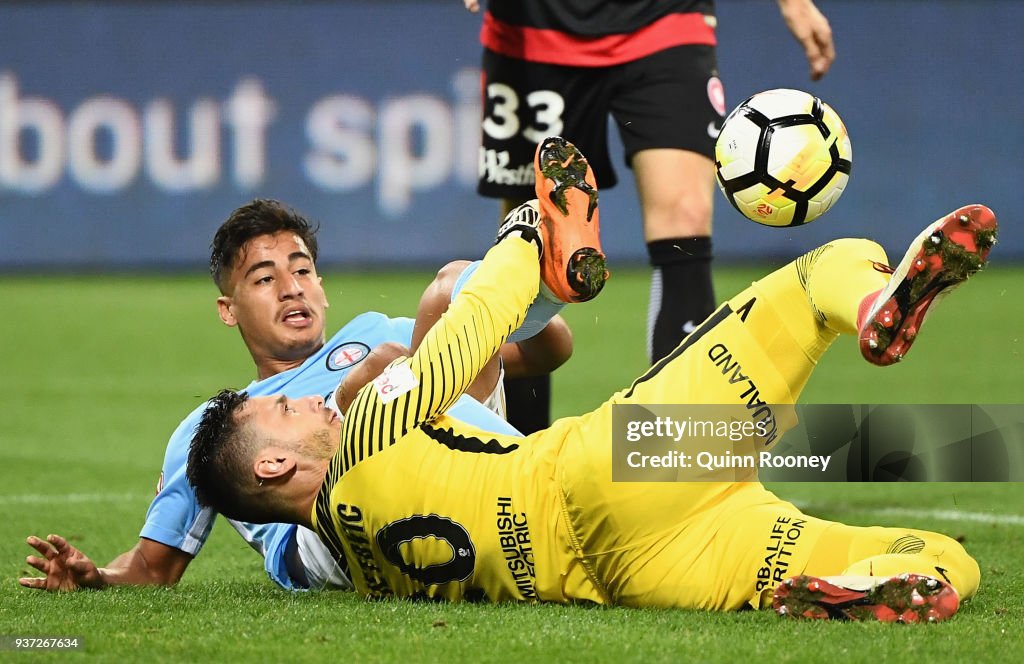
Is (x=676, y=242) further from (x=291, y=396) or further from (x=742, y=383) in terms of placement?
(x=742, y=383)

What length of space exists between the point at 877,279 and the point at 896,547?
552 millimetres

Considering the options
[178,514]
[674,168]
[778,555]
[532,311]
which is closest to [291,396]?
[178,514]

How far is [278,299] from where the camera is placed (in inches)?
163

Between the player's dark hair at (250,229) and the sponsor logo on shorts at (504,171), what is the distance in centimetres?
93

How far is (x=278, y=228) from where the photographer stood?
423 cm

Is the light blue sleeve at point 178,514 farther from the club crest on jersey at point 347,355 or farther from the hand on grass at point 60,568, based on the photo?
the club crest on jersey at point 347,355

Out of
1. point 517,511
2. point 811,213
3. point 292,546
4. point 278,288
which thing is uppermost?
point 811,213

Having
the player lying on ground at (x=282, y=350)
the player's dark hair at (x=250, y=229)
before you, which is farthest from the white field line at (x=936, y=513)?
the player's dark hair at (x=250, y=229)

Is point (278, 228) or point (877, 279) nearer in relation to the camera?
point (877, 279)

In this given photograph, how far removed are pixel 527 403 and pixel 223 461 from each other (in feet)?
4.86

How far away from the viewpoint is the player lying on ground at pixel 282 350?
3.54 m

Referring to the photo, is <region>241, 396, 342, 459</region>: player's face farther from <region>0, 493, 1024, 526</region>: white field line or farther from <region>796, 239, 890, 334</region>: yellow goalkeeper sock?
<region>0, 493, 1024, 526</region>: white field line

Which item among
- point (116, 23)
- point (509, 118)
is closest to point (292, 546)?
point (509, 118)

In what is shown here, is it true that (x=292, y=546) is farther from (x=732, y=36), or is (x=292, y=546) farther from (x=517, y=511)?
(x=732, y=36)
